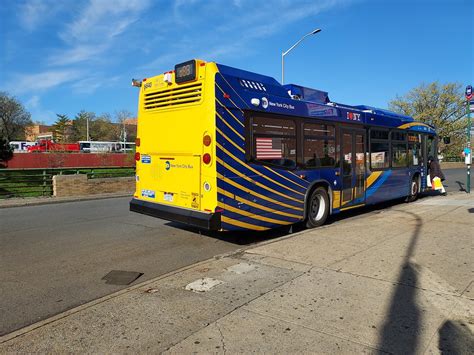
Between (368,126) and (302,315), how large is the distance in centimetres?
760

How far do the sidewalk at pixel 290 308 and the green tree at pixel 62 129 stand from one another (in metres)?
89.4

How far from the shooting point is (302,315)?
3.89 metres

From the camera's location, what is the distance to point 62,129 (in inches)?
3501

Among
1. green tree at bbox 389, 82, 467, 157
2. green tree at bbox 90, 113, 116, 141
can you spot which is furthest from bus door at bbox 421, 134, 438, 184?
green tree at bbox 90, 113, 116, 141

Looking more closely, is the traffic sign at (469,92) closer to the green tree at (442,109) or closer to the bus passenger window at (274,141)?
the bus passenger window at (274,141)

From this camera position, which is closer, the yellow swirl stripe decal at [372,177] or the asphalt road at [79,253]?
the asphalt road at [79,253]

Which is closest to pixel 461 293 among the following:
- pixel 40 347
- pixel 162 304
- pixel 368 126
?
pixel 162 304

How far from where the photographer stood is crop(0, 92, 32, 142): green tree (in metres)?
60.5

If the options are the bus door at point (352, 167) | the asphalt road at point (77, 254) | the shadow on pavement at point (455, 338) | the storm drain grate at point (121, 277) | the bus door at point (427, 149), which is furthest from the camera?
the bus door at point (427, 149)

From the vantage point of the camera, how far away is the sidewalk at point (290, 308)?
11.0 ft

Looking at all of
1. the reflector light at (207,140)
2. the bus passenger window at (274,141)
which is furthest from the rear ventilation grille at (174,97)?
the bus passenger window at (274,141)

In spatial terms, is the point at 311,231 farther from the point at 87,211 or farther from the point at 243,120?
the point at 87,211

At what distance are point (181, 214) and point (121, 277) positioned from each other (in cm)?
178

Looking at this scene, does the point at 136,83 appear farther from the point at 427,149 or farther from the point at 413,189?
the point at 427,149
